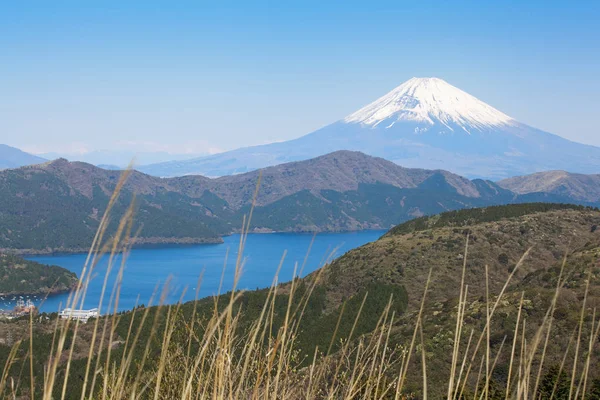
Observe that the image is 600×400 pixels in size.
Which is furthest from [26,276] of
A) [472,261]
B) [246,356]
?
[246,356]

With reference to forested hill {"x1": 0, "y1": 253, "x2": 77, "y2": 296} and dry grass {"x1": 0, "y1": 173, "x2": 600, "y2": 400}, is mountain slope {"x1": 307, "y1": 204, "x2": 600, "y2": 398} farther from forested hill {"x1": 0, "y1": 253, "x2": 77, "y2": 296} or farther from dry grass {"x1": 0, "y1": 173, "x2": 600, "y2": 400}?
forested hill {"x1": 0, "y1": 253, "x2": 77, "y2": 296}

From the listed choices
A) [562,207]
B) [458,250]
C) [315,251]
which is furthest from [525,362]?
[315,251]

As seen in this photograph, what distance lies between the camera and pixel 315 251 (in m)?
192

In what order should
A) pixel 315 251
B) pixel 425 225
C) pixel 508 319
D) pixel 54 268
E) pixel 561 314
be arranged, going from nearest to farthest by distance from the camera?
pixel 561 314 < pixel 508 319 < pixel 425 225 < pixel 54 268 < pixel 315 251

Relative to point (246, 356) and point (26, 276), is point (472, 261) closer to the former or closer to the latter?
point (246, 356)

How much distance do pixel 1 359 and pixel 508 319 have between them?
37.1 m

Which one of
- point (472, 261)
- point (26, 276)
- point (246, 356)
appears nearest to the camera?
point (246, 356)

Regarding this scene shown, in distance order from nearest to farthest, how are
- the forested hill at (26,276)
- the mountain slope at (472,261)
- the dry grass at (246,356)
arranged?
the dry grass at (246,356)
the mountain slope at (472,261)
the forested hill at (26,276)

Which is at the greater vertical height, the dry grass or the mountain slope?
the dry grass

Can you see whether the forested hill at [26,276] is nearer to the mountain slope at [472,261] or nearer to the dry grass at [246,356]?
the mountain slope at [472,261]

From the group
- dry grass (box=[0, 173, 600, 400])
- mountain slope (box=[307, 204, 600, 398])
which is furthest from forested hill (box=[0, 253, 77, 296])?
dry grass (box=[0, 173, 600, 400])

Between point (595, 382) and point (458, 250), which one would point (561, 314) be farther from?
point (458, 250)

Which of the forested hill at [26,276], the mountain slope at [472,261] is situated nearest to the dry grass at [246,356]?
the mountain slope at [472,261]

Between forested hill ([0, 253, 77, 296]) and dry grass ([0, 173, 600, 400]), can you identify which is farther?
forested hill ([0, 253, 77, 296])
